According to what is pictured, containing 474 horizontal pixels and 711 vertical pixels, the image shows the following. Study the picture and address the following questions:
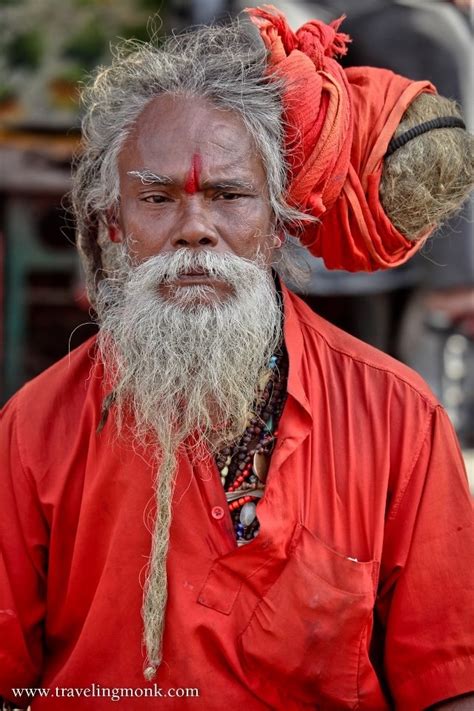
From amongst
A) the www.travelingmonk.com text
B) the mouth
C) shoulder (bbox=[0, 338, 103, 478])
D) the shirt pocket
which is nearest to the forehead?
the mouth

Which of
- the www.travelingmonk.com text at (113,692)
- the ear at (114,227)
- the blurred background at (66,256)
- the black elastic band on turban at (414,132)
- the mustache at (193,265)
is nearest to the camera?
the www.travelingmonk.com text at (113,692)

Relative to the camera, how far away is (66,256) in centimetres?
589

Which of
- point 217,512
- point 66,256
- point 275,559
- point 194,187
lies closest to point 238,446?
point 217,512

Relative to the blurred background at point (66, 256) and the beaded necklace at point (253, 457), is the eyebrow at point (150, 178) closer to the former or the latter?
the beaded necklace at point (253, 457)

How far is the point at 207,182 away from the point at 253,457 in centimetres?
72

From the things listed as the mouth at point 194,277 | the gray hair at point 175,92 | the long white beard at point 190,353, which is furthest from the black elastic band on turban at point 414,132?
the mouth at point 194,277

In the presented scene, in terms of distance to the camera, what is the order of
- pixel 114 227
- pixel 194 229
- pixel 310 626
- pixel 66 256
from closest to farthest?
1. pixel 310 626
2. pixel 194 229
3. pixel 114 227
4. pixel 66 256

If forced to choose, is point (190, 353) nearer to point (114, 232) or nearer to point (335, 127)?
point (114, 232)

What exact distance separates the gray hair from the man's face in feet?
0.14

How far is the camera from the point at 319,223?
2.86 metres

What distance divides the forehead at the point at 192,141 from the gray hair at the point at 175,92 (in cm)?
3

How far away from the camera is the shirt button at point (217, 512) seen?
255 centimetres

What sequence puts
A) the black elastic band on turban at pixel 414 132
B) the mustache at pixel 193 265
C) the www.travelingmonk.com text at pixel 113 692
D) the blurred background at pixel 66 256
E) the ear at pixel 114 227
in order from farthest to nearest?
the blurred background at pixel 66 256
the ear at pixel 114 227
the black elastic band on turban at pixel 414 132
the mustache at pixel 193 265
the www.travelingmonk.com text at pixel 113 692

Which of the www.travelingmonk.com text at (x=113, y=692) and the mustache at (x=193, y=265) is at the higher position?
the mustache at (x=193, y=265)
